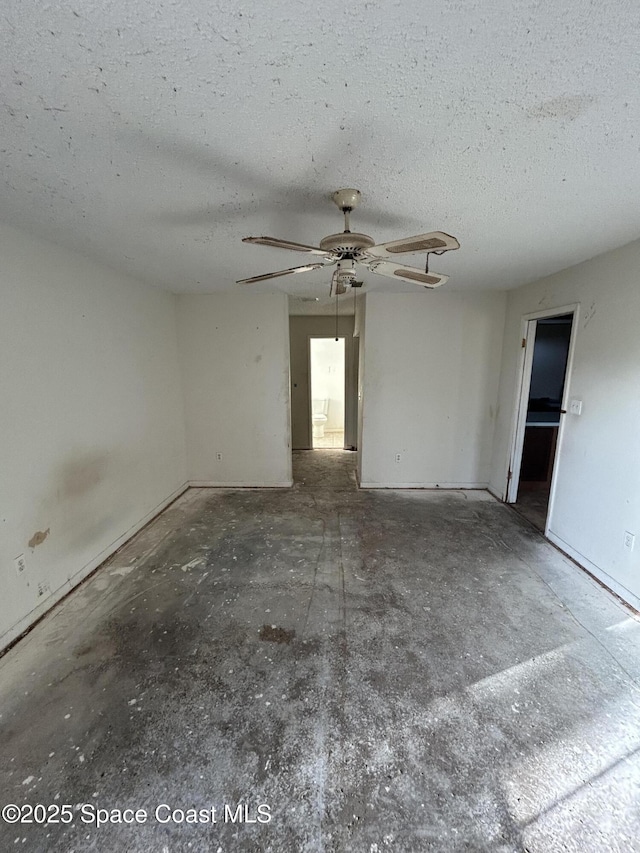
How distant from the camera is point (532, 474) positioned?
400cm

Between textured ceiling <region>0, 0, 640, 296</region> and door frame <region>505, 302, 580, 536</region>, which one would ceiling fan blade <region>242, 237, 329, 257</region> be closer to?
textured ceiling <region>0, 0, 640, 296</region>

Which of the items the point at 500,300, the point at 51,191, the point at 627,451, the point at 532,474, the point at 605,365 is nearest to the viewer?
the point at 51,191

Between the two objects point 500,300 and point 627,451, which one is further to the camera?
point 500,300

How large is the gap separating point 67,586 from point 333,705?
1881 millimetres

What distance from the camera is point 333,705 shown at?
4.94 ft

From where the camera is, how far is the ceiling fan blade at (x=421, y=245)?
50.6 inches

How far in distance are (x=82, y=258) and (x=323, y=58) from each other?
7.37 feet

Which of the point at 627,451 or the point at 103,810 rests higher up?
the point at 627,451

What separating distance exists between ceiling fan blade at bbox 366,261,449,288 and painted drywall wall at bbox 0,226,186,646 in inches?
77.3

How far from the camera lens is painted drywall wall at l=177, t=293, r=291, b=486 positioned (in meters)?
3.83

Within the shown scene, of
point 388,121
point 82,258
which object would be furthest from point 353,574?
point 82,258

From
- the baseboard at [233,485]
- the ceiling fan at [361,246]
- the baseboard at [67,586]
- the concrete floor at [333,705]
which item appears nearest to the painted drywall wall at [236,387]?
the baseboard at [233,485]

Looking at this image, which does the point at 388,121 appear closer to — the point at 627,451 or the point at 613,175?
the point at 613,175

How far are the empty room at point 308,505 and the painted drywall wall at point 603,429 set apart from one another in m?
0.02
